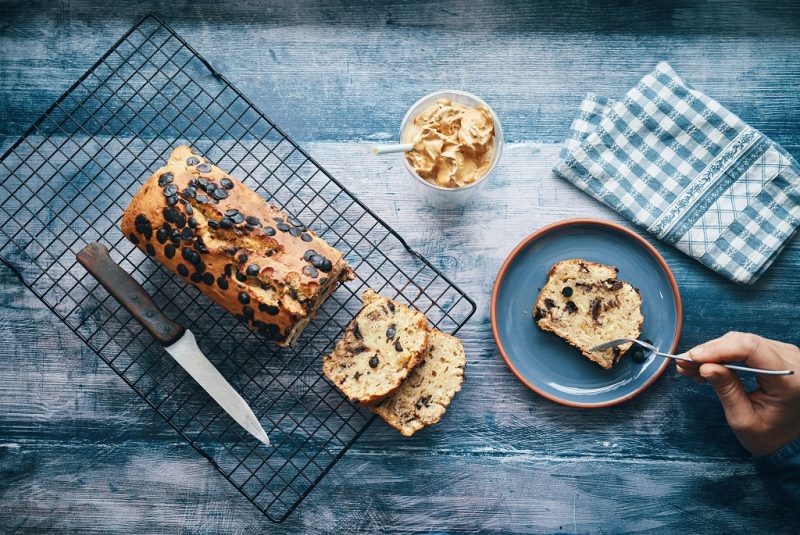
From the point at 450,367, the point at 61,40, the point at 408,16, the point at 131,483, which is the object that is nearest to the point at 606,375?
the point at 450,367

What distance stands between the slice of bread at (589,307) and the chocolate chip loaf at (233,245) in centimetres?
109

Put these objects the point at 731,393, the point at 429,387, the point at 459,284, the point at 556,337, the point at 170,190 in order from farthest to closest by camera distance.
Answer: the point at 459,284 → the point at 556,337 → the point at 429,387 → the point at 731,393 → the point at 170,190

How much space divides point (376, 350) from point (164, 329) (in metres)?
0.98

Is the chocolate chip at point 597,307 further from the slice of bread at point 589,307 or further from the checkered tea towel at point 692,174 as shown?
the checkered tea towel at point 692,174

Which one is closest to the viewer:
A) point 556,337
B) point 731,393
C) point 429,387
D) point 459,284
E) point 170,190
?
point 170,190

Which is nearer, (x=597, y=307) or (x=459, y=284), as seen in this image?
(x=597, y=307)

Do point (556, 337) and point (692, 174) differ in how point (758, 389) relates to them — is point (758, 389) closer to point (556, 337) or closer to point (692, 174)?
point (556, 337)

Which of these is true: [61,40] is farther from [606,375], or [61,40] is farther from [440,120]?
[606,375]

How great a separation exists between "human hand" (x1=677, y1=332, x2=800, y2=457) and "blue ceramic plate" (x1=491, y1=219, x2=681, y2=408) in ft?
0.87

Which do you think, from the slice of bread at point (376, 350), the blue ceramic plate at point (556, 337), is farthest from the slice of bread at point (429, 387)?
the blue ceramic plate at point (556, 337)

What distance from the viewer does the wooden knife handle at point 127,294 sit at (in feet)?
9.71

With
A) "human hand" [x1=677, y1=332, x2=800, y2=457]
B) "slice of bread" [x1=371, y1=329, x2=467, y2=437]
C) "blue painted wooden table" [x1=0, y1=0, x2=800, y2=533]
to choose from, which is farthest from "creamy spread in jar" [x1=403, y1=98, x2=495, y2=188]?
"human hand" [x1=677, y1=332, x2=800, y2=457]

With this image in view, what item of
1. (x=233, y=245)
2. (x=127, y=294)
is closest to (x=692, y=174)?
(x=233, y=245)

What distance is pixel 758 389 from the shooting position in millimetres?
3174
